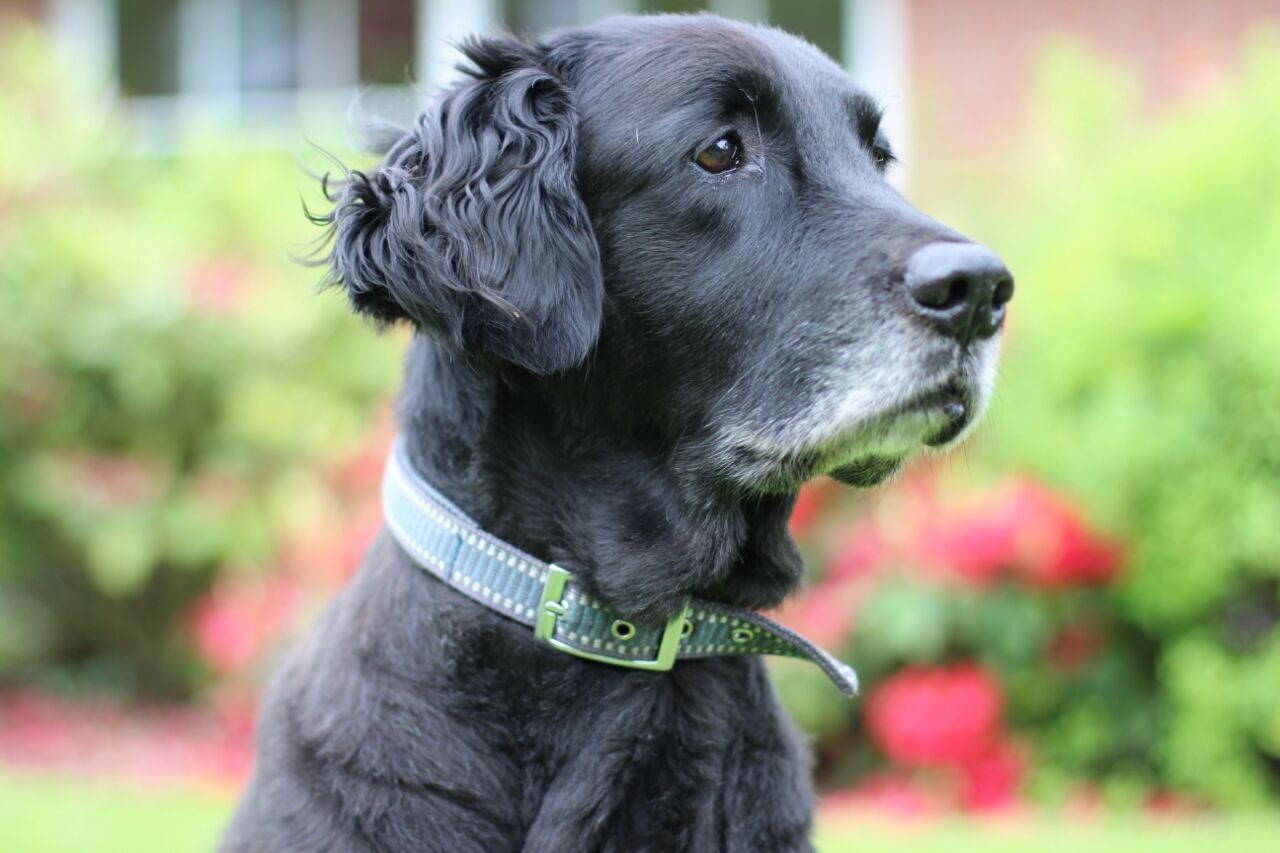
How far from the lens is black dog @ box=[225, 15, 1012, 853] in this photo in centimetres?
248

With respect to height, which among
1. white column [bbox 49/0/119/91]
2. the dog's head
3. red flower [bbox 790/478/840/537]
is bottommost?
white column [bbox 49/0/119/91]

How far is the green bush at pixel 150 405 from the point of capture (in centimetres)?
748

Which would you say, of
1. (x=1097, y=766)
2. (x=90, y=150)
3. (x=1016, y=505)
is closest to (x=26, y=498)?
(x=90, y=150)

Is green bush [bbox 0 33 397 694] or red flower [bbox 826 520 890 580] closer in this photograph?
red flower [bbox 826 520 890 580]

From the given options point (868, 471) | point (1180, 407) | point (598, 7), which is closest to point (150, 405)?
point (1180, 407)

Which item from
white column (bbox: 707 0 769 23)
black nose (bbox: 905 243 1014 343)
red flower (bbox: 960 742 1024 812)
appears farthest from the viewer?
white column (bbox: 707 0 769 23)

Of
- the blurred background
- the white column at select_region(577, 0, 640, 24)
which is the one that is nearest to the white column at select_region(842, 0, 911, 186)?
the white column at select_region(577, 0, 640, 24)

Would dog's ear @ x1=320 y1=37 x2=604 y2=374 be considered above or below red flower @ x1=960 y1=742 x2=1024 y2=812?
above

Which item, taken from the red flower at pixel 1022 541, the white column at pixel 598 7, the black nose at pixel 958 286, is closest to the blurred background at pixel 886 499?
the red flower at pixel 1022 541

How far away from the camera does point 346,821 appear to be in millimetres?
2441

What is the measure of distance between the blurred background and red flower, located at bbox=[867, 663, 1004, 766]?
17 millimetres

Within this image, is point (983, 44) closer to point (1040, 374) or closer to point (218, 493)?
point (1040, 374)

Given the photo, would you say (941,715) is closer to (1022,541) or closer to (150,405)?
(1022,541)

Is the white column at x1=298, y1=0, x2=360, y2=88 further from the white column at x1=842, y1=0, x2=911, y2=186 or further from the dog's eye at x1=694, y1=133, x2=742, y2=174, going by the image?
the dog's eye at x1=694, y1=133, x2=742, y2=174
